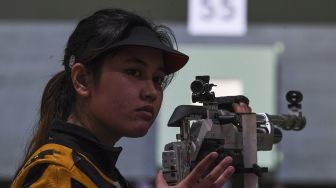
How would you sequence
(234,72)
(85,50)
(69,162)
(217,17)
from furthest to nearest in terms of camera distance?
(234,72), (217,17), (85,50), (69,162)

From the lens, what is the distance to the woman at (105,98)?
1.10 m

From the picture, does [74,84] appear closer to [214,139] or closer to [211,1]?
[214,139]

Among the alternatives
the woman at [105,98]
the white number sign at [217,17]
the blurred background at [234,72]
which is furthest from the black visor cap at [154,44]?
the blurred background at [234,72]

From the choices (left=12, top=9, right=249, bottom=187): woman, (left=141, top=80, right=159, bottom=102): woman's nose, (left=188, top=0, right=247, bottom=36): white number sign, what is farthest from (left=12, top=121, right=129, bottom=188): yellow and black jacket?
(left=188, top=0, right=247, bottom=36): white number sign

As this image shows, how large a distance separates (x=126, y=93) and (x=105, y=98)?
39 millimetres

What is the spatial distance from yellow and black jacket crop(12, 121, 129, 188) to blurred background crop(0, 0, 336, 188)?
267 cm

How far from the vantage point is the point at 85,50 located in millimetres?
1189

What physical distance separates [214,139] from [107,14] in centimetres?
29

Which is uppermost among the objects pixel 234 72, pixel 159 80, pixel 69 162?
pixel 159 80

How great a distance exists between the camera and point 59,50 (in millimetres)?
4203

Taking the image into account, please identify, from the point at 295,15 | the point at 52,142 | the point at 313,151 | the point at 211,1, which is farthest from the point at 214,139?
the point at 313,151

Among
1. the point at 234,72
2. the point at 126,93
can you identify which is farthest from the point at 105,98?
the point at 234,72

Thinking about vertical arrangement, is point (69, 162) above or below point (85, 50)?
below

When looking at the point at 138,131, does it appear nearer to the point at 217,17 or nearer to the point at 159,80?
the point at 159,80
